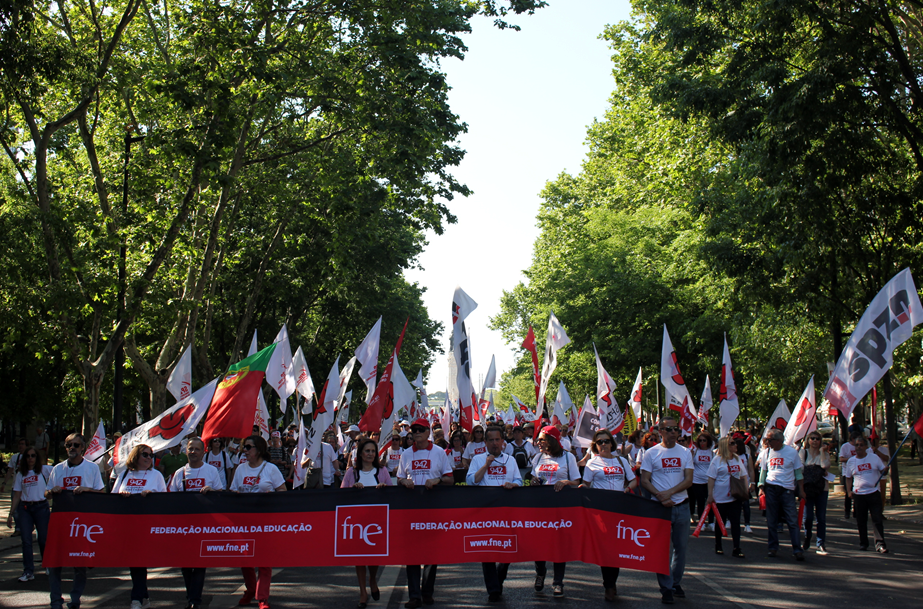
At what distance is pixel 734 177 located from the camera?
2100 centimetres

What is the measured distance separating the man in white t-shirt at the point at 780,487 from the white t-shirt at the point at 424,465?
5.31 metres

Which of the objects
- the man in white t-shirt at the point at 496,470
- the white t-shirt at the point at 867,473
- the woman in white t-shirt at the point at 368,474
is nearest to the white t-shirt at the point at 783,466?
the white t-shirt at the point at 867,473

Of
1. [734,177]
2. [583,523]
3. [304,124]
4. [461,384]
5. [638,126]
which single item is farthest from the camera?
[638,126]

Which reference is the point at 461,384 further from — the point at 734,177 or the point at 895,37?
the point at 734,177

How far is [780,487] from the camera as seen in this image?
475 inches

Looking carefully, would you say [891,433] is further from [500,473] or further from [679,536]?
[500,473]

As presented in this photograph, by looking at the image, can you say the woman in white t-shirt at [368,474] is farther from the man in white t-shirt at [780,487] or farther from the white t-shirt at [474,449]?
the man in white t-shirt at [780,487]

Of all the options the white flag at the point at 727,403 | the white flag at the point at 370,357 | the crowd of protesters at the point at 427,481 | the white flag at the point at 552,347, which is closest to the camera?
the crowd of protesters at the point at 427,481

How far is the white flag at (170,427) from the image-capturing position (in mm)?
10680

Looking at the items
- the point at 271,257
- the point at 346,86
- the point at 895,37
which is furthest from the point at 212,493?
the point at 271,257

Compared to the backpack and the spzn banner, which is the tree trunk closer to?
the backpack

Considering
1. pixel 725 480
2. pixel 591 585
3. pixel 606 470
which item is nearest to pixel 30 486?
pixel 591 585

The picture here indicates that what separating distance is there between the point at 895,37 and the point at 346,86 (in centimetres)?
1084

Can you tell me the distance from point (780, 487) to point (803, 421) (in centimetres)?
214
